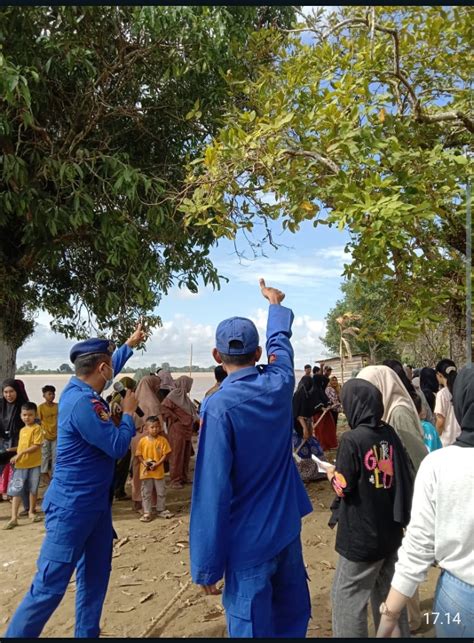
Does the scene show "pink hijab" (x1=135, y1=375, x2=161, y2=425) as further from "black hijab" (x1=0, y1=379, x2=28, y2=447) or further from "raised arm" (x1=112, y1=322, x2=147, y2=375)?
"raised arm" (x1=112, y1=322, x2=147, y2=375)

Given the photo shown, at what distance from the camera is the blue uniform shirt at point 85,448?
2.93 m

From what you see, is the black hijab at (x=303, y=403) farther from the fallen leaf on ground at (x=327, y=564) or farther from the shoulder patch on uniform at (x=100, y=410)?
the shoulder patch on uniform at (x=100, y=410)

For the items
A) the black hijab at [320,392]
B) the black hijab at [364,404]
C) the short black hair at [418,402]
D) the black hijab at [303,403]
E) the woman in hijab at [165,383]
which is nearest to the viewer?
the black hijab at [364,404]

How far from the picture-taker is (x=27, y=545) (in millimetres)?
5320

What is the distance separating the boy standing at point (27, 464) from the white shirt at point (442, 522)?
17.0 ft

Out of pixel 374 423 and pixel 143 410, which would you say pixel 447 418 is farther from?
pixel 143 410

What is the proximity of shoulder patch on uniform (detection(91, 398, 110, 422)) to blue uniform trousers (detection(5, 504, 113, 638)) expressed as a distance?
55 cm

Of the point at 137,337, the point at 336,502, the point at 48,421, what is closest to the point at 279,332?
the point at 336,502

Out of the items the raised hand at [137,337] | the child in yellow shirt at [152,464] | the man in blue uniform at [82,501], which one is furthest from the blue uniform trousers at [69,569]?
the child in yellow shirt at [152,464]

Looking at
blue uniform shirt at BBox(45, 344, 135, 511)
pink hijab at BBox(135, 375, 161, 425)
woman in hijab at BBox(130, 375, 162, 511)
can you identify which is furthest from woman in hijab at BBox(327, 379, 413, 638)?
pink hijab at BBox(135, 375, 161, 425)

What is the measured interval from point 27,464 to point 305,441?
381 cm

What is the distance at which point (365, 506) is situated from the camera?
105 inches

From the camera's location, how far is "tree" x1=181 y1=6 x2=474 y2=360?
4.20 meters

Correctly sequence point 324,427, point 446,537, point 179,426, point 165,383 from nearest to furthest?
point 446,537, point 179,426, point 165,383, point 324,427
